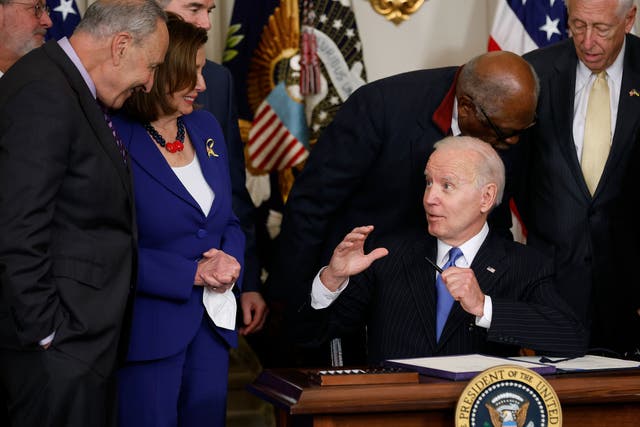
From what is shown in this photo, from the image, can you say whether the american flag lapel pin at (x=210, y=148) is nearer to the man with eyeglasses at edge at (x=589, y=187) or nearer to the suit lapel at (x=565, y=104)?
the man with eyeglasses at edge at (x=589, y=187)

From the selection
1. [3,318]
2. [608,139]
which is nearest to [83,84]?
[3,318]

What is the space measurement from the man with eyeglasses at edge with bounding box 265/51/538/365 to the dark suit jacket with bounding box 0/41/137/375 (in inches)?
39.2

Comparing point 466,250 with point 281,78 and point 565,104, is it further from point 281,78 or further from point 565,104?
point 281,78

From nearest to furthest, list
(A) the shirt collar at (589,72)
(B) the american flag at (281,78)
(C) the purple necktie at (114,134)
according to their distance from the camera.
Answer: (C) the purple necktie at (114,134) < (A) the shirt collar at (589,72) < (B) the american flag at (281,78)

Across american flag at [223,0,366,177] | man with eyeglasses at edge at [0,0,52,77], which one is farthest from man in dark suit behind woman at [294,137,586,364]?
american flag at [223,0,366,177]

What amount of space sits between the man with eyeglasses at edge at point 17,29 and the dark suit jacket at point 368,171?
3.77 ft

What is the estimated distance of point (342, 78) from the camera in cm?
549

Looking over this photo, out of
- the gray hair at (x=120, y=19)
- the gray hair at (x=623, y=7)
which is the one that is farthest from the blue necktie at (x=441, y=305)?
the gray hair at (x=623, y=7)

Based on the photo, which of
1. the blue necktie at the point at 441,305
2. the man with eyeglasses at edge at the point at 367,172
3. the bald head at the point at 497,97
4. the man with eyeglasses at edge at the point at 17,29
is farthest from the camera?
the man with eyeglasses at edge at the point at 17,29

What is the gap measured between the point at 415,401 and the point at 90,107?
1.16 meters

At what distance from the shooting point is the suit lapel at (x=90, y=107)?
2770 mm

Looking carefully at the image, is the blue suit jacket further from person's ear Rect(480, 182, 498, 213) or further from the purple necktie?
person's ear Rect(480, 182, 498, 213)

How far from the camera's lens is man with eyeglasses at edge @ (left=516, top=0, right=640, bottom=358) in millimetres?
4055

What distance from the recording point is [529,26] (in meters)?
5.56
